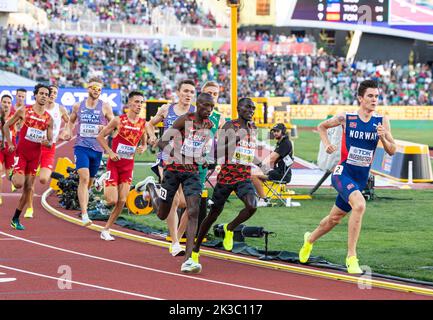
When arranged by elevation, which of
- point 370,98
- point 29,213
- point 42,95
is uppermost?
point 370,98

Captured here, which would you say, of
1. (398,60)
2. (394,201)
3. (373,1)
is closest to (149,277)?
(394,201)

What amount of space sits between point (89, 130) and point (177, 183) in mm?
3977

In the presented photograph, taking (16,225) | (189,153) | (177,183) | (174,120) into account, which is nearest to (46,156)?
(16,225)

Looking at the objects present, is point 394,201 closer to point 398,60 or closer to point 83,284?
point 83,284

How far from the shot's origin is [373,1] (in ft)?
136

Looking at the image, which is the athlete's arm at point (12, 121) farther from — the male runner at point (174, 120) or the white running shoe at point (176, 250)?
the white running shoe at point (176, 250)

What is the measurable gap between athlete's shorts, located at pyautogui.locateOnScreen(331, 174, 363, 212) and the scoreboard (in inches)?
1202

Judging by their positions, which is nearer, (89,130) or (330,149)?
(330,149)

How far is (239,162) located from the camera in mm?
11531

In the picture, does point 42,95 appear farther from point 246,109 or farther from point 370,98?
point 370,98

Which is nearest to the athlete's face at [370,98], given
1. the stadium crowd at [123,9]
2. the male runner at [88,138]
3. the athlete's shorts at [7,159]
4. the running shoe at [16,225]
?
the male runner at [88,138]

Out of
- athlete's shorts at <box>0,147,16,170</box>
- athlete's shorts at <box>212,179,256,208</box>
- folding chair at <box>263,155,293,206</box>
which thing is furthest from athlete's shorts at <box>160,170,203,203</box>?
athlete's shorts at <box>0,147,16,170</box>

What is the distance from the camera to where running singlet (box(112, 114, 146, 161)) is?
13.7 meters

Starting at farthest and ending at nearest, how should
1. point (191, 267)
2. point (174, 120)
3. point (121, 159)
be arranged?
point (121, 159), point (174, 120), point (191, 267)
